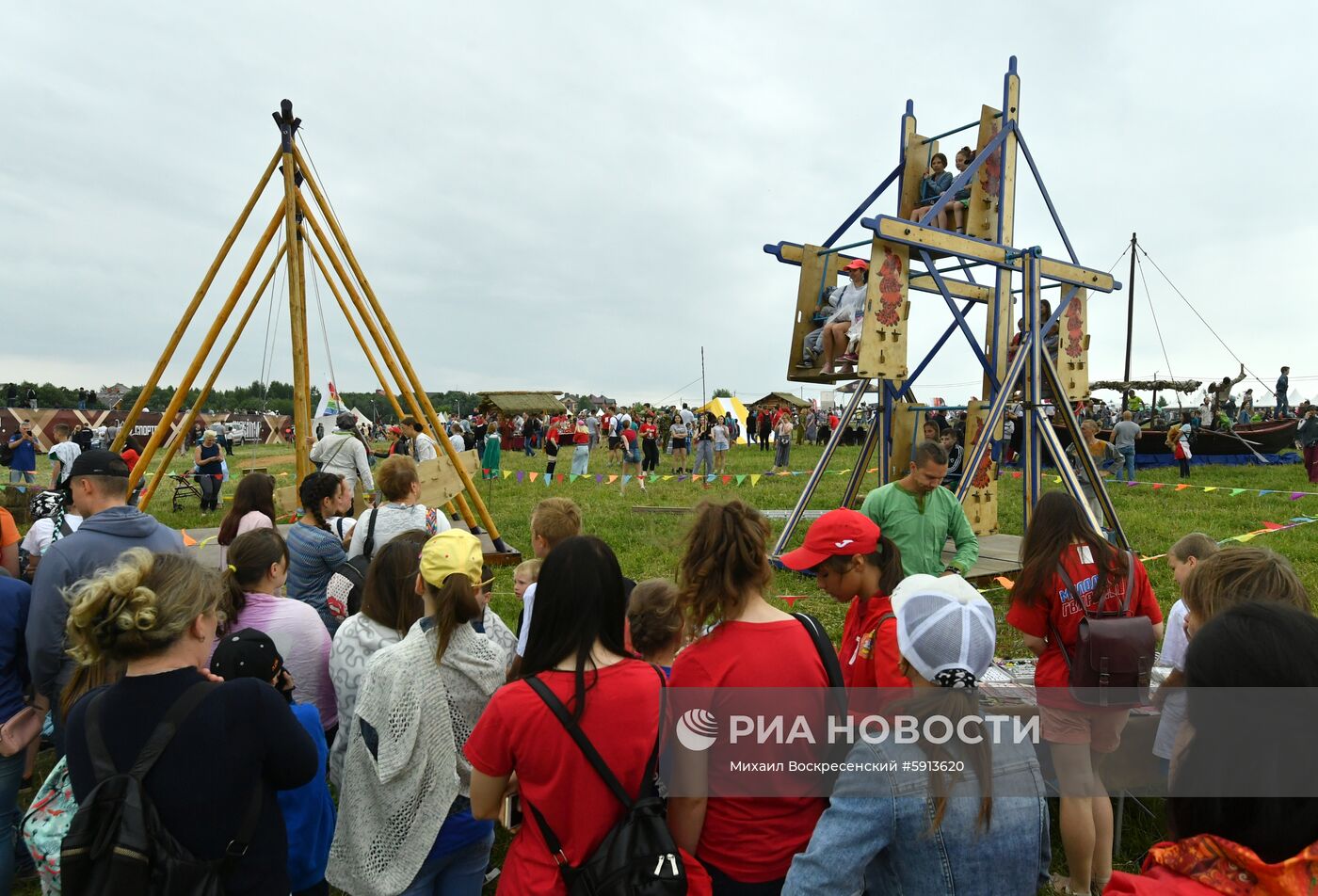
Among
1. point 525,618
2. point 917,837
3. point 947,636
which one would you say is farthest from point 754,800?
point 525,618

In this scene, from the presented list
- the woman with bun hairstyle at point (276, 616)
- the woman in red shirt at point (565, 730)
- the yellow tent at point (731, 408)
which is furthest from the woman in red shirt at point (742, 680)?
the yellow tent at point (731, 408)

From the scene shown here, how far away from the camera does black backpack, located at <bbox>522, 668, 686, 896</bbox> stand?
6.15 ft

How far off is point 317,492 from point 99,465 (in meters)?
1.11

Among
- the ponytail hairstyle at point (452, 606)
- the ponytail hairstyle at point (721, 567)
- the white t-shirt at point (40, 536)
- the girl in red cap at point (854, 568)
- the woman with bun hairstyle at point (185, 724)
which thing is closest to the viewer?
the woman with bun hairstyle at point (185, 724)

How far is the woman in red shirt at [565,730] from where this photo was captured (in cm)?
191

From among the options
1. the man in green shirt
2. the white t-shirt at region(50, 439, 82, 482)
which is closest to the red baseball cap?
the man in green shirt

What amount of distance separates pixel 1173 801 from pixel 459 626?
1.87m

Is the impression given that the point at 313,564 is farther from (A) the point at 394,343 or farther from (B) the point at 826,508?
(B) the point at 826,508

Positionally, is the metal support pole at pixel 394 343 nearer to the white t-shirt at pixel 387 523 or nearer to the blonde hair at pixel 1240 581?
the white t-shirt at pixel 387 523

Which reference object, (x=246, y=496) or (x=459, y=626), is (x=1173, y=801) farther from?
(x=246, y=496)

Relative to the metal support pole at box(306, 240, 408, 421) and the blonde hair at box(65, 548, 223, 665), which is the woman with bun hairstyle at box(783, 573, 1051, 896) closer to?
the blonde hair at box(65, 548, 223, 665)

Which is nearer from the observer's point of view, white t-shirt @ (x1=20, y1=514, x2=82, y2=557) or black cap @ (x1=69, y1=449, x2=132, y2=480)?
black cap @ (x1=69, y1=449, x2=132, y2=480)

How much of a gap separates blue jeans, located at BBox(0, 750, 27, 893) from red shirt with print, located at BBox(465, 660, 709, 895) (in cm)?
232

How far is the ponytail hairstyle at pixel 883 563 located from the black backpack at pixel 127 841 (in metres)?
2.03
